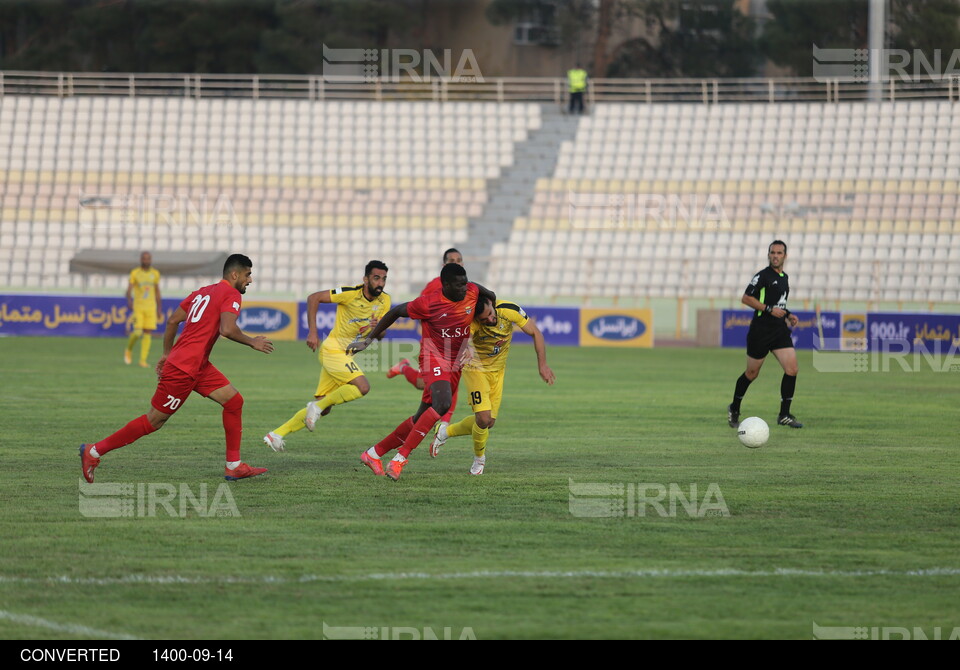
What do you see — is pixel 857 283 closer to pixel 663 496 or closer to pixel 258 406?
pixel 258 406

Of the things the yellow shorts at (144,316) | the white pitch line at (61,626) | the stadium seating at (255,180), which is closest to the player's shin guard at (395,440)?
the white pitch line at (61,626)

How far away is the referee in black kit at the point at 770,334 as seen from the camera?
1444 cm

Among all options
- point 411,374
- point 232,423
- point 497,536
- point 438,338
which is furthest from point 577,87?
point 497,536

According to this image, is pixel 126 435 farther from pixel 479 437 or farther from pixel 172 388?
pixel 479 437

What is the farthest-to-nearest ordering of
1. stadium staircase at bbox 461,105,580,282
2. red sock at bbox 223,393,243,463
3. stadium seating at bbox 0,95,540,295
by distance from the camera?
stadium staircase at bbox 461,105,580,282 → stadium seating at bbox 0,95,540,295 → red sock at bbox 223,393,243,463

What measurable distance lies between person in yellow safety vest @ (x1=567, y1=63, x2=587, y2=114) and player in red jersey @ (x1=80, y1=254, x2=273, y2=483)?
30.1m

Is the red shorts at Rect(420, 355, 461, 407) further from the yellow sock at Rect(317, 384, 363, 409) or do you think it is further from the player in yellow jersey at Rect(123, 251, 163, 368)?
the player in yellow jersey at Rect(123, 251, 163, 368)

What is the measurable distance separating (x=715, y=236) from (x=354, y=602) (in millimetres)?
29798

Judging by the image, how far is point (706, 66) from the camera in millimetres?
45844

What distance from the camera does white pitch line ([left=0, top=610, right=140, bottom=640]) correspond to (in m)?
5.70

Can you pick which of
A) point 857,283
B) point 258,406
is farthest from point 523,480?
point 857,283

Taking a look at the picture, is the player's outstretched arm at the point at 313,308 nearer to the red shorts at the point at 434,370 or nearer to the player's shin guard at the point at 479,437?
the red shorts at the point at 434,370

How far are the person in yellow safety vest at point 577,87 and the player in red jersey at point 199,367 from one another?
98.9 feet

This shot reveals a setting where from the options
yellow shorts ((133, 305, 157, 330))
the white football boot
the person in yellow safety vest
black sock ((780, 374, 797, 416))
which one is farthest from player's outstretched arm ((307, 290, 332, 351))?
the person in yellow safety vest
